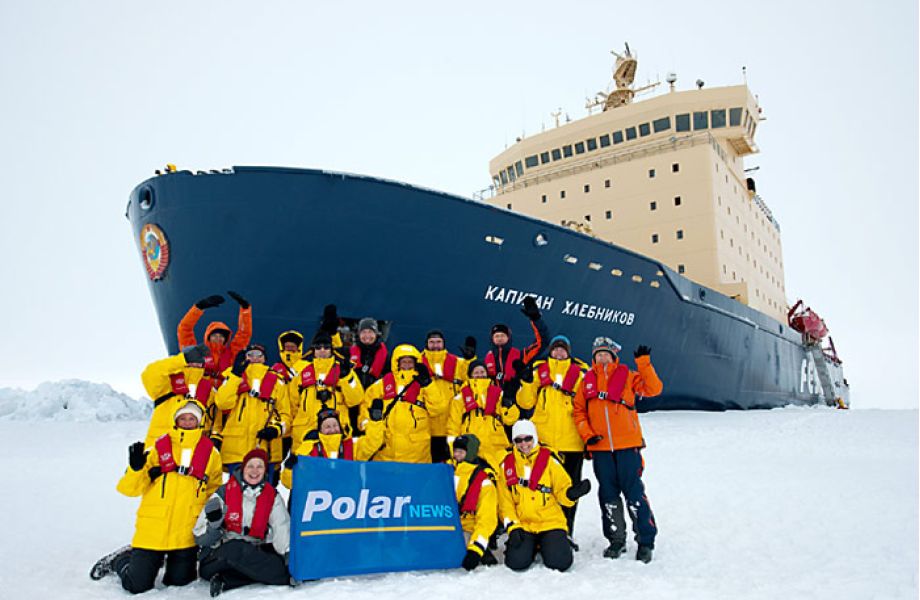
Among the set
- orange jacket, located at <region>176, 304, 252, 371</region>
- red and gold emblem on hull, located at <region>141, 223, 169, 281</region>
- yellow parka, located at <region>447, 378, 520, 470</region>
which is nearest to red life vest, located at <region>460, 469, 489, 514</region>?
yellow parka, located at <region>447, 378, 520, 470</region>

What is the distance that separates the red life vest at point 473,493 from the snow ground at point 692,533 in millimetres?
360

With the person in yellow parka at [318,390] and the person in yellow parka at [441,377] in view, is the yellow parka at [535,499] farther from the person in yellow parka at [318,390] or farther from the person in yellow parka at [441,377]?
the person in yellow parka at [318,390]

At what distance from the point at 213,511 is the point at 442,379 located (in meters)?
1.77

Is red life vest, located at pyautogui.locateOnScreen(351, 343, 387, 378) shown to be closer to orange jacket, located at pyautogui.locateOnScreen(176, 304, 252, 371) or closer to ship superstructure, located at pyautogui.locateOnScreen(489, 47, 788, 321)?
orange jacket, located at pyautogui.locateOnScreen(176, 304, 252, 371)

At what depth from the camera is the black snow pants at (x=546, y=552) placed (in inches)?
117

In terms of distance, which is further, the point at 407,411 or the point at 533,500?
the point at 407,411

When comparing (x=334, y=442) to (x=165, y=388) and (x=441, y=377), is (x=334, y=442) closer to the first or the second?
(x=441, y=377)

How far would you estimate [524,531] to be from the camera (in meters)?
3.10

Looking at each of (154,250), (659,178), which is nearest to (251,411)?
(154,250)

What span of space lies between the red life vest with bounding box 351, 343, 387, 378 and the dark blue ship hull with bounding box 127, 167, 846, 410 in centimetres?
270

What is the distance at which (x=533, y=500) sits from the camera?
3.15 m

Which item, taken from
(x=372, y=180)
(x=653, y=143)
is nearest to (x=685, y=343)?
(x=653, y=143)

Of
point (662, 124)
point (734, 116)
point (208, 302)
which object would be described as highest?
point (734, 116)

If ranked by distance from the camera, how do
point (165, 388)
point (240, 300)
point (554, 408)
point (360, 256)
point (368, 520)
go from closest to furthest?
point (368, 520), point (165, 388), point (554, 408), point (240, 300), point (360, 256)
